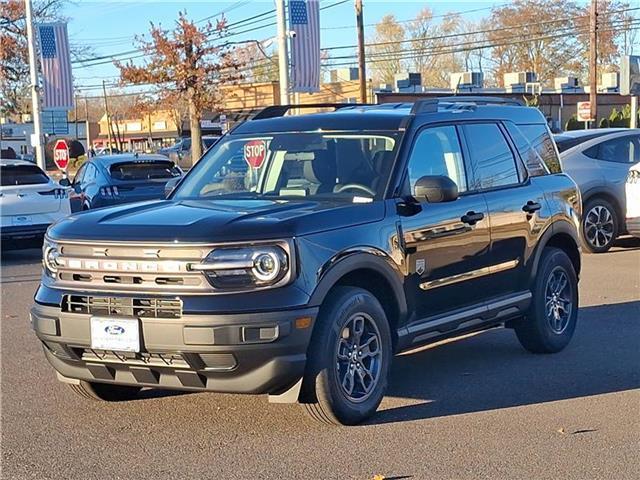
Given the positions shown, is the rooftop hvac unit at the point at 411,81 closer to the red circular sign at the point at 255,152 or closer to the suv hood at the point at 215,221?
the red circular sign at the point at 255,152

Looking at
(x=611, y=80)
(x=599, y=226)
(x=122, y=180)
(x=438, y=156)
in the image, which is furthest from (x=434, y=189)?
(x=611, y=80)

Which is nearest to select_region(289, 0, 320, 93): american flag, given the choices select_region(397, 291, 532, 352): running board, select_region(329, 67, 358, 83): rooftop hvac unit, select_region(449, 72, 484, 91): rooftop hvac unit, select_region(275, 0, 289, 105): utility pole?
select_region(275, 0, 289, 105): utility pole

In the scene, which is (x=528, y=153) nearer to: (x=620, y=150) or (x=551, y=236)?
(x=551, y=236)

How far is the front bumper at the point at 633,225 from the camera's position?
12727mm

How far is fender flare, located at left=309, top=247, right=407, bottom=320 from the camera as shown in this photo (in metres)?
5.44

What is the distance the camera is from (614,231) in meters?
14.0

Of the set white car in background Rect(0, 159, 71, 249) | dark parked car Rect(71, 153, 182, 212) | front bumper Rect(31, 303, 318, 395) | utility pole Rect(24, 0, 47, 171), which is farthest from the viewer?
utility pole Rect(24, 0, 47, 171)

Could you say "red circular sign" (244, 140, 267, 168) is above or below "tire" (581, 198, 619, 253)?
above

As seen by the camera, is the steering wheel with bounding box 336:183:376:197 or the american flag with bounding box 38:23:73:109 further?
the american flag with bounding box 38:23:73:109

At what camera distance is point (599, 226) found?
14.0m

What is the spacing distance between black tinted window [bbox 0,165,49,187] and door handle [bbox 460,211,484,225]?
10190mm

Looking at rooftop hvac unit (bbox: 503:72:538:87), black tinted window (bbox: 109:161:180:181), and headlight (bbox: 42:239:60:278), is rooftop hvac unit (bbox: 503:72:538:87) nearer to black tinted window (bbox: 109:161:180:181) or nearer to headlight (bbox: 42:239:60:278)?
black tinted window (bbox: 109:161:180:181)

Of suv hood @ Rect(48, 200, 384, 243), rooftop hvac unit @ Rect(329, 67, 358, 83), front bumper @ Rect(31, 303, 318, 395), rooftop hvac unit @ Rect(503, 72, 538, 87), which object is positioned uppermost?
rooftop hvac unit @ Rect(329, 67, 358, 83)

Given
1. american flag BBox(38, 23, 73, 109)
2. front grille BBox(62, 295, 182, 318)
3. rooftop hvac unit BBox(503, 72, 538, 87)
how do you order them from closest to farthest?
1. front grille BBox(62, 295, 182, 318)
2. american flag BBox(38, 23, 73, 109)
3. rooftop hvac unit BBox(503, 72, 538, 87)
